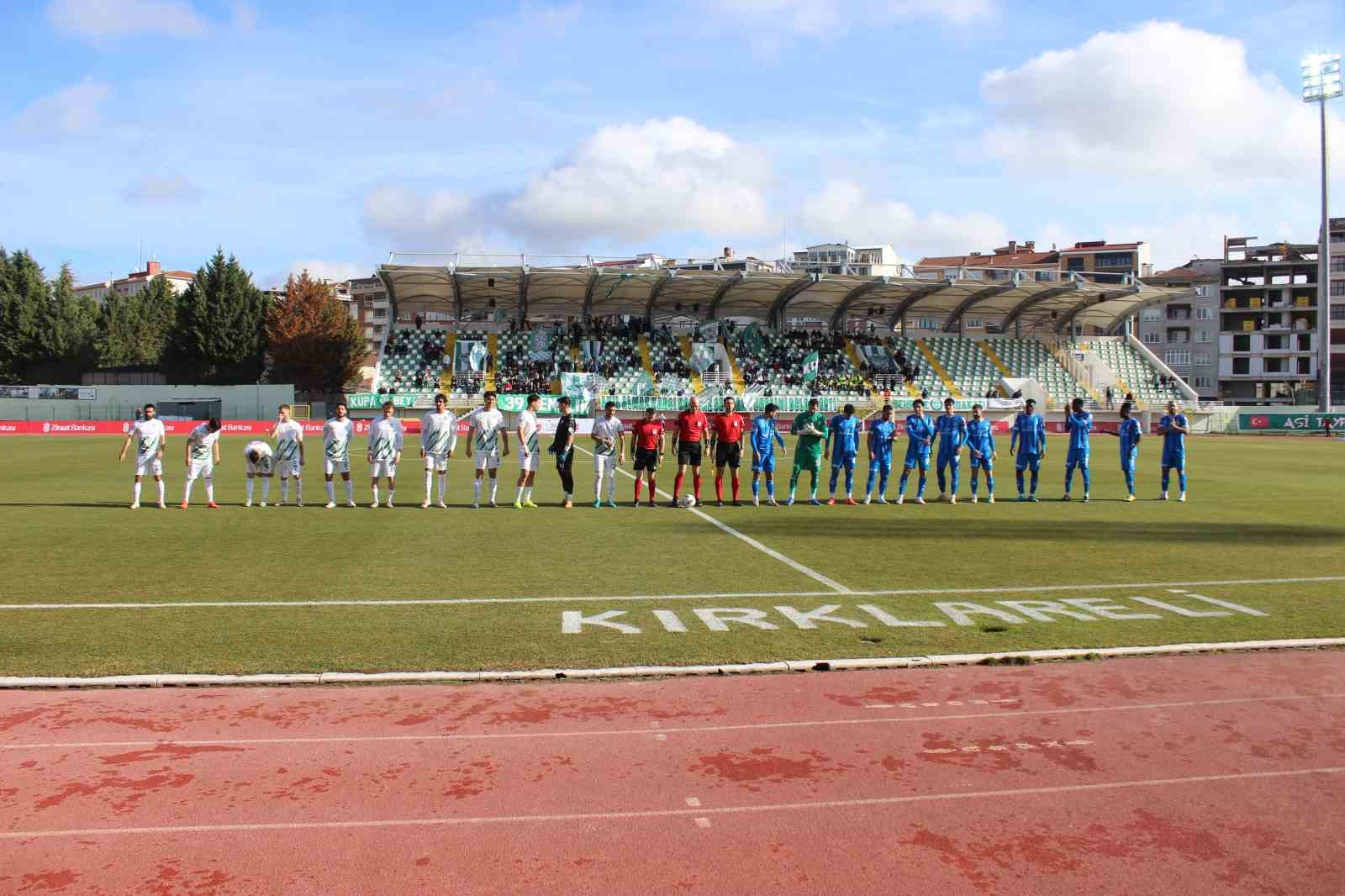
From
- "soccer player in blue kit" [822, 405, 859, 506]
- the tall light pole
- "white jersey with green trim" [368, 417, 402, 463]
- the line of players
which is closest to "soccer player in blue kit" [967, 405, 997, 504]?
the line of players

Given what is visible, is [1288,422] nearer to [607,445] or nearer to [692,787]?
[607,445]

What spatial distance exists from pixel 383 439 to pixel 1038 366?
174ft

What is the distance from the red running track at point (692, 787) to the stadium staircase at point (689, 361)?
164 ft

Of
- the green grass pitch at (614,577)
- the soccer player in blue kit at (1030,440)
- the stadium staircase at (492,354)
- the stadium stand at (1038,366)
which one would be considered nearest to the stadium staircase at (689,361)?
the stadium staircase at (492,354)

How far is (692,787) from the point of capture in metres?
4.99

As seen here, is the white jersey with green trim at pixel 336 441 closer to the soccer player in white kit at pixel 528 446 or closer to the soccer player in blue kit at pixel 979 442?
the soccer player in white kit at pixel 528 446

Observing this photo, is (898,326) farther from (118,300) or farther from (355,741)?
(355,741)

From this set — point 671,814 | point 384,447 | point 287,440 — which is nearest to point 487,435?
point 384,447

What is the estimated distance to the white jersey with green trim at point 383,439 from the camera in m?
17.3

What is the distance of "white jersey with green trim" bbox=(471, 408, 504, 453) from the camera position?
1714 cm

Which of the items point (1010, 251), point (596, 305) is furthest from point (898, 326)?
point (1010, 251)

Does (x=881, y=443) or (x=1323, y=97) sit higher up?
(x=1323, y=97)

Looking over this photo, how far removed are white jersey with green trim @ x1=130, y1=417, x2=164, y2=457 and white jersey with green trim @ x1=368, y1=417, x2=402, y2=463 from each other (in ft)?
10.8

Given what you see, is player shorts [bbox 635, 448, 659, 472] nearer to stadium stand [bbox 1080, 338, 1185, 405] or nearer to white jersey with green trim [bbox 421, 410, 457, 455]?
white jersey with green trim [bbox 421, 410, 457, 455]
